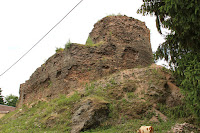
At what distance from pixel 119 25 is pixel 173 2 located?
9.26 meters

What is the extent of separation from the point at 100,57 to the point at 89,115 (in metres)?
5.54

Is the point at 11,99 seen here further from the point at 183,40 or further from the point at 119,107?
the point at 183,40

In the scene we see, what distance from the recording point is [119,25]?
48.3ft

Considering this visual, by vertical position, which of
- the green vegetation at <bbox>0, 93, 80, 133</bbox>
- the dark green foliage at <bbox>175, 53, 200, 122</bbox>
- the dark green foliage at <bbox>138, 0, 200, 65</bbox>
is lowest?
the green vegetation at <bbox>0, 93, 80, 133</bbox>

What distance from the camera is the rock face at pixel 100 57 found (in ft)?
42.9

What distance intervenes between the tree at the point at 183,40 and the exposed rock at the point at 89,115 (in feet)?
12.0

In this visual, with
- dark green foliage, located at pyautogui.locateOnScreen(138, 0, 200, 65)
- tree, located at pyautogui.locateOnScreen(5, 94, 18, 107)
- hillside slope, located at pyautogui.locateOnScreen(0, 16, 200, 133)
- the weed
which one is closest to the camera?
dark green foliage, located at pyautogui.locateOnScreen(138, 0, 200, 65)

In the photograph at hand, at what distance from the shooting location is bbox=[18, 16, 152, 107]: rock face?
13070 millimetres

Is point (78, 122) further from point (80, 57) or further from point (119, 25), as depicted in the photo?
point (119, 25)

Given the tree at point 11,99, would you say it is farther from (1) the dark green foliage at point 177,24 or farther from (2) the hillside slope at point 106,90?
(1) the dark green foliage at point 177,24

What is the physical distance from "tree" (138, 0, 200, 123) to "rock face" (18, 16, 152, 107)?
6054mm

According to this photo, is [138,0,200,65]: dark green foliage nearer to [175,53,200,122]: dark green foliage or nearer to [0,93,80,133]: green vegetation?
[175,53,200,122]: dark green foliage

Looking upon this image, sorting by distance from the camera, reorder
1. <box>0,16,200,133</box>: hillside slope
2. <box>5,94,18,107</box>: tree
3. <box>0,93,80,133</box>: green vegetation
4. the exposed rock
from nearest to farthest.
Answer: the exposed rock
<box>0,16,200,133</box>: hillside slope
<box>0,93,80,133</box>: green vegetation
<box>5,94,18,107</box>: tree

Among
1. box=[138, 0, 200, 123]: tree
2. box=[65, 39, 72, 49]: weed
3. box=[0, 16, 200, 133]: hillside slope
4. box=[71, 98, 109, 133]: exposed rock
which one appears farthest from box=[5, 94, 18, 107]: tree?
box=[138, 0, 200, 123]: tree
